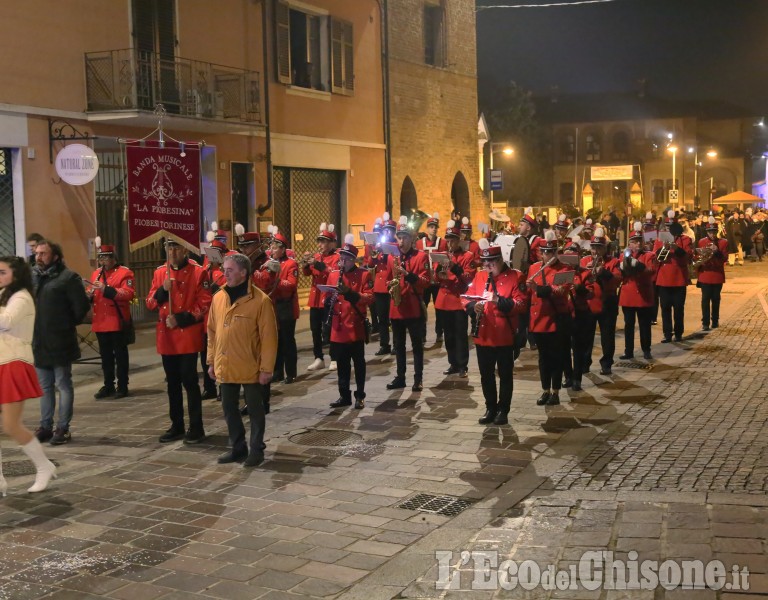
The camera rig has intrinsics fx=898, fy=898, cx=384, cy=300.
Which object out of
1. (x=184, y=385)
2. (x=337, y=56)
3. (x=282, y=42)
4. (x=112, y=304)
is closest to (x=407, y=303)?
(x=184, y=385)

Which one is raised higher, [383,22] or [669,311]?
[383,22]

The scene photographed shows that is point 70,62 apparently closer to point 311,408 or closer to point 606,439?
point 311,408

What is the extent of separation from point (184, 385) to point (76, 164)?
8216 mm

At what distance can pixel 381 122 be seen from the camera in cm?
2603

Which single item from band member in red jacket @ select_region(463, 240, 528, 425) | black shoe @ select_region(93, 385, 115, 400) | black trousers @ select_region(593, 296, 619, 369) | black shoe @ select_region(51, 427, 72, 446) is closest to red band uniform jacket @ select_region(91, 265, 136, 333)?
black shoe @ select_region(93, 385, 115, 400)

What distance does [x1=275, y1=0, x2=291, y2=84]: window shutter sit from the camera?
21781 millimetres

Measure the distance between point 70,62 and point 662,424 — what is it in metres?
12.7

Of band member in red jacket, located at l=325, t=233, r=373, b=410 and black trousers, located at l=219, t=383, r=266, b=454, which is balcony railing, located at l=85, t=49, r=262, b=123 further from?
black trousers, located at l=219, t=383, r=266, b=454

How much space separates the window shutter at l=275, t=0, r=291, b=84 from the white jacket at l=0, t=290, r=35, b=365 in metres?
15.3

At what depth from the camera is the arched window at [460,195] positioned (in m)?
30.7

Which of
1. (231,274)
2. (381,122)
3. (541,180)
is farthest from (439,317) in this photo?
(541,180)

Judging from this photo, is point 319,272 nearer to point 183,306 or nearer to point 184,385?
point 183,306

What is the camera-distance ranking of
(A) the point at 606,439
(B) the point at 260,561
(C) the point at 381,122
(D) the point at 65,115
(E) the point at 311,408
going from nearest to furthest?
(B) the point at 260,561 < (A) the point at 606,439 < (E) the point at 311,408 < (D) the point at 65,115 < (C) the point at 381,122

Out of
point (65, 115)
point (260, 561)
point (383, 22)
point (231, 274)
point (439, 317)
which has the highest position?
point (383, 22)
